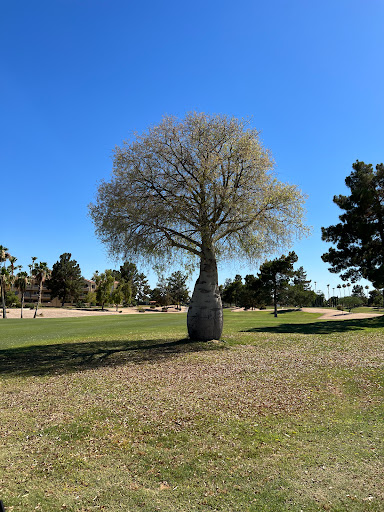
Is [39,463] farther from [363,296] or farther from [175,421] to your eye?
[363,296]

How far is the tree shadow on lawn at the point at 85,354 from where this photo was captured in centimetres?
1419

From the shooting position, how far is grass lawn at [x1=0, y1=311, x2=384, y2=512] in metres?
4.98

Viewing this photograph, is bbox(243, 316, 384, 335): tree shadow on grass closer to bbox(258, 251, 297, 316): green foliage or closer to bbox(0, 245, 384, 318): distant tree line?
bbox(0, 245, 384, 318): distant tree line

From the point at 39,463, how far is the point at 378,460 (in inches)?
231

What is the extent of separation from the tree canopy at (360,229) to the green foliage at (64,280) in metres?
94.2

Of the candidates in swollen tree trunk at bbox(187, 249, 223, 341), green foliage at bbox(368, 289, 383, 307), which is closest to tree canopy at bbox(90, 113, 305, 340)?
swollen tree trunk at bbox(187, 249, 223, 341)

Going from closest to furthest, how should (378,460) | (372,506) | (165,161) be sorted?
(372,506) → (378,460) → (165,161)

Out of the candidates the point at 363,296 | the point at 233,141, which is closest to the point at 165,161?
the point at 233,141

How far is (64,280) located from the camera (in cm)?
11294

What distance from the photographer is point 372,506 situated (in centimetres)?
469

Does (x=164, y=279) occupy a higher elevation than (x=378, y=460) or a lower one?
higher

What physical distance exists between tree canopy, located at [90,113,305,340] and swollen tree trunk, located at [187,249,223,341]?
54 mm

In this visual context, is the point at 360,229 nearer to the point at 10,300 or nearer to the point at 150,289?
the point at 10,300

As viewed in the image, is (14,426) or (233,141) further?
(233,141)
